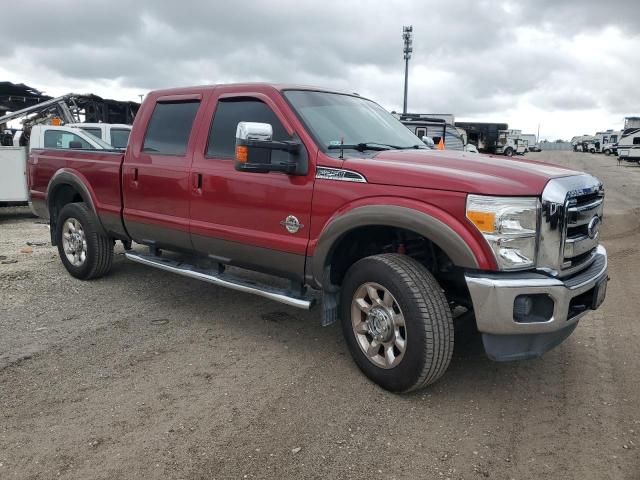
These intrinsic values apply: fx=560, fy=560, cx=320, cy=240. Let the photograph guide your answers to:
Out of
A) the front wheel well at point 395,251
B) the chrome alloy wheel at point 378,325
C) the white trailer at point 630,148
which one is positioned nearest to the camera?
the chrome alloy wheel at point 378,325

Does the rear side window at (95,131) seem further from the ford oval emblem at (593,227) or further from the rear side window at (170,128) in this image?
the ford oval emblem at (593,227)

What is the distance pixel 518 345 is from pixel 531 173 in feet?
3.39

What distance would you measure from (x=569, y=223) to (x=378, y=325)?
132 centimetres

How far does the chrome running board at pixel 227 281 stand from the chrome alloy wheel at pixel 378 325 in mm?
443

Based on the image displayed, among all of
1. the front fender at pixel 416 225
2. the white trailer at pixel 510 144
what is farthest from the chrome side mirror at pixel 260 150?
the white trailer at pixel 510 144

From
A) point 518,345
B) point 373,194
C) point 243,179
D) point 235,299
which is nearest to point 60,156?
point 235,299

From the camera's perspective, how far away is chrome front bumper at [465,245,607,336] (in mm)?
3121

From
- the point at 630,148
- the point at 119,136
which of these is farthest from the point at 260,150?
the point at 630,148

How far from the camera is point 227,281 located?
458cm

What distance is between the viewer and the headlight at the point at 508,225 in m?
3.14

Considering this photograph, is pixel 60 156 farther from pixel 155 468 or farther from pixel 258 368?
pixel 155 468

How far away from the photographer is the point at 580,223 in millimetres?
3492

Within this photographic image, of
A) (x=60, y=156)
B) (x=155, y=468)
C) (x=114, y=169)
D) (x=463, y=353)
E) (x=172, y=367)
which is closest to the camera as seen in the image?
(x=155, y=468)

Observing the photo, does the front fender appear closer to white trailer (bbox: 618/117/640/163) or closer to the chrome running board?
the chrome running board
